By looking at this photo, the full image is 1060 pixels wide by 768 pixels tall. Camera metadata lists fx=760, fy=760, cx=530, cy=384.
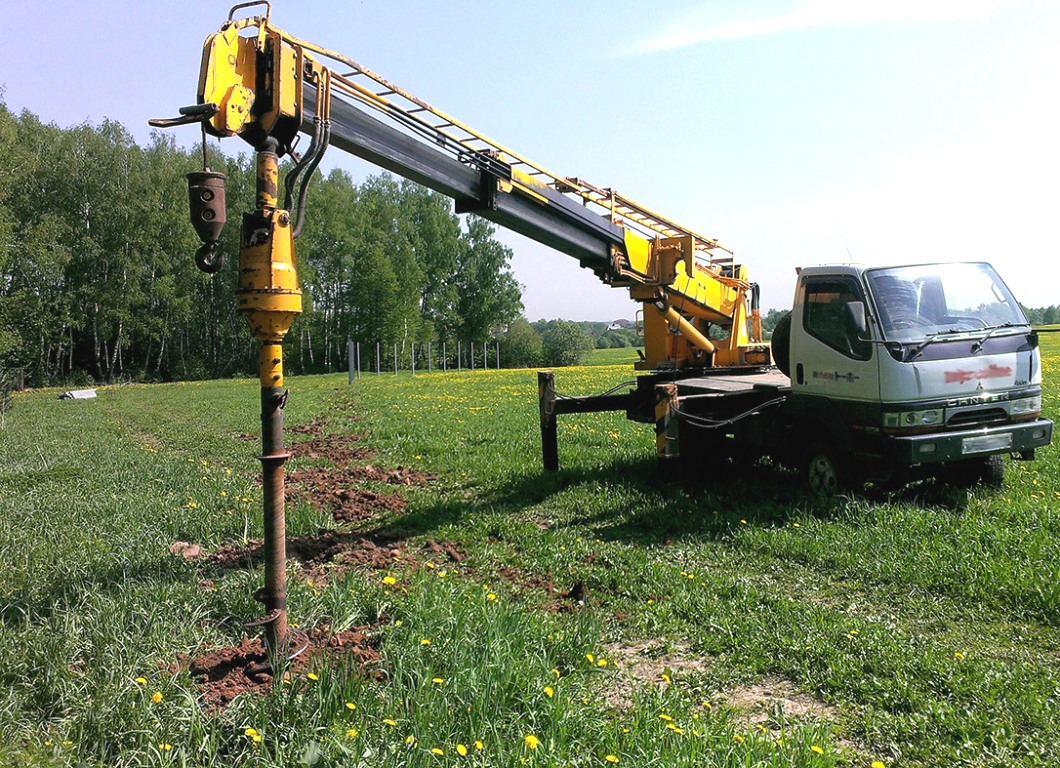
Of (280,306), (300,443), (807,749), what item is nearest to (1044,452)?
(807,749)

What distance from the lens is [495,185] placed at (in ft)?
23.9

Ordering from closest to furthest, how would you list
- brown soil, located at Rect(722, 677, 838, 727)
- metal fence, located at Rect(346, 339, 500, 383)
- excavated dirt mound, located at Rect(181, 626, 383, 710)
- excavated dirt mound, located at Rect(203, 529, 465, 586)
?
excavated dirt mound, located at Rect(181, 626, 383, 710) < brown soil, located at Rect(722, 677, 838, 727) < excavated dirt mound, located at Rect(203, 529, 465, 586) < metal fence, located at Rect(346, 339, 500, 383)

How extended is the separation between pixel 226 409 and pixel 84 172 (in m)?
33.1

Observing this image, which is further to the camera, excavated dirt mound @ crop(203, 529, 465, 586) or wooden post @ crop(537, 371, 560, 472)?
wooden post @ crop(537, 371, 560, 472)

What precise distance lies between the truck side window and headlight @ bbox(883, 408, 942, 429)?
0.61 meters

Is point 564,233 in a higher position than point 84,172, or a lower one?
lower

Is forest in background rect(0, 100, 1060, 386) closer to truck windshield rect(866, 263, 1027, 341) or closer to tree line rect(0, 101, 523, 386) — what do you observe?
tree line rect(0, 101, 523, 386)

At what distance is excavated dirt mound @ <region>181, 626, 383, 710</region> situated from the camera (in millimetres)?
3529

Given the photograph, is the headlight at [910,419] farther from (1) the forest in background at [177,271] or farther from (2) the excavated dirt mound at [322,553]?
(1) the forest in background at [177,271]

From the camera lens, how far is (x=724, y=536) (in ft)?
22.1

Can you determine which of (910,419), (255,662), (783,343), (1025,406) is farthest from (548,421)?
(255,662)

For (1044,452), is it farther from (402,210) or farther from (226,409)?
(402,210)

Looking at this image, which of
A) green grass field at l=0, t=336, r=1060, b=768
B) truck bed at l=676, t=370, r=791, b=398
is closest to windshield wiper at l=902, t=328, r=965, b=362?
green grass field at l=0, t=336, r=1060, b=768

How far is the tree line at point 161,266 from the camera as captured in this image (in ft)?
143
